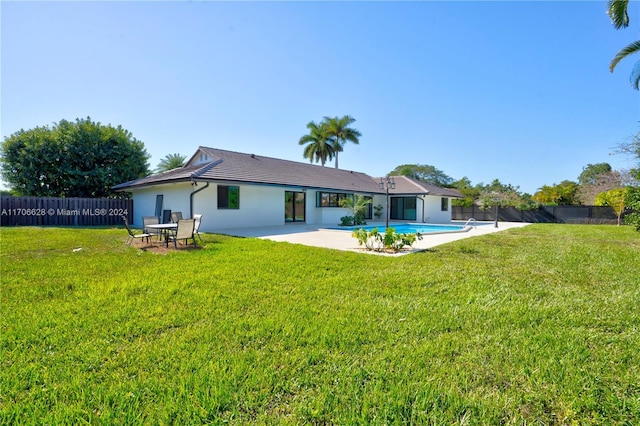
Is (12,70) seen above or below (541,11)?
below

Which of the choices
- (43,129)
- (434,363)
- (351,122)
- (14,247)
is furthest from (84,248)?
(351,122)

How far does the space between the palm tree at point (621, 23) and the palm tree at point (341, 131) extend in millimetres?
27264

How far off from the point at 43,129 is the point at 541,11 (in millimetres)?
33245

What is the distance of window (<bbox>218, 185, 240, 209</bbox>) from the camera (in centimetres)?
1612

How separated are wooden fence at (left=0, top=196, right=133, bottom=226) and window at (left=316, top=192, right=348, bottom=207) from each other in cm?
1428

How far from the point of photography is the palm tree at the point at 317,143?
37719 millimetres

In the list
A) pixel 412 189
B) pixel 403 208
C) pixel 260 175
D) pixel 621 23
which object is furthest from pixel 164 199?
pixel 621 23

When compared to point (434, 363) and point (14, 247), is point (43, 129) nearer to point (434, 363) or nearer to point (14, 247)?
point (14, 247)

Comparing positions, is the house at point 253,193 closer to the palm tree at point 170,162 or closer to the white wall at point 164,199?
the white wall at point 164,199

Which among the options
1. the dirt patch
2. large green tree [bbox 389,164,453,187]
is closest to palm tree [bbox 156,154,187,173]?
the dirt patch

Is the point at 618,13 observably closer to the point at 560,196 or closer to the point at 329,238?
the point at 329,238

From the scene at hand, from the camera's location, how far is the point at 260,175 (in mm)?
18203

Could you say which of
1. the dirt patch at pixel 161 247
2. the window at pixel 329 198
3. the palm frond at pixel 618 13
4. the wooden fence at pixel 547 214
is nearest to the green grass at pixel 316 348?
the dirt patch at pixel 161 247

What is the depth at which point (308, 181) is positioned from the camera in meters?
21.3
